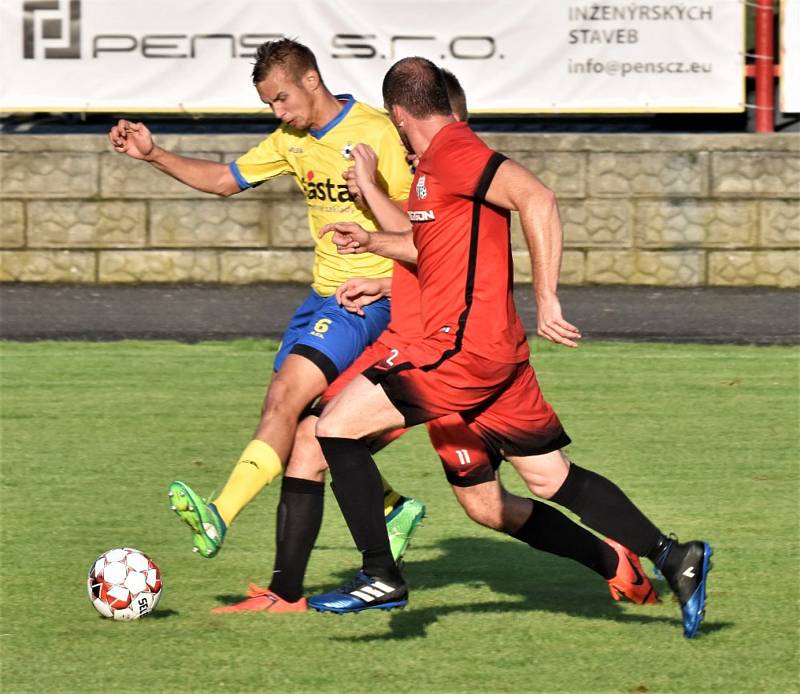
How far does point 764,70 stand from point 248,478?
10.7 m

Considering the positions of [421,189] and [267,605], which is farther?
[267,605]

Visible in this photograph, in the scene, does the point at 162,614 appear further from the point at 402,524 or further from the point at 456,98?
the point at 456,98

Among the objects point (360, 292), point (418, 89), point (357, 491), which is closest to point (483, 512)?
point (357, 491)

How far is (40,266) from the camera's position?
15641 millimetres

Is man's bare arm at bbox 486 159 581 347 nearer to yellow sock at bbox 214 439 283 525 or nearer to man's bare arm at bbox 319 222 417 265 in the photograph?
man's bare arm at bbox 319 222 417 265

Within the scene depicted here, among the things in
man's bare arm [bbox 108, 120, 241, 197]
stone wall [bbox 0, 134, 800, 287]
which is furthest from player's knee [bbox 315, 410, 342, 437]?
stone wall [bbox 0, 134, 800, 287]

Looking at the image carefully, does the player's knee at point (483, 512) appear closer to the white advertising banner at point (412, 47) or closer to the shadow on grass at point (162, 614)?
the shadow on grass at point (162, 614)

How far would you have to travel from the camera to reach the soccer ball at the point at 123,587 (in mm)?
5852

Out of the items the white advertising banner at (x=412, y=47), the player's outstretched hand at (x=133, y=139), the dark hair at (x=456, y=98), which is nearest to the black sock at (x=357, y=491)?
the dark hair at (x=456, y=98)

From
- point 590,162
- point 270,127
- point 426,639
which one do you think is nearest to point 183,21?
point 270,127

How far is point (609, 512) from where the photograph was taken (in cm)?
565

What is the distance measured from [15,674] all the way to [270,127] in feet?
43.7

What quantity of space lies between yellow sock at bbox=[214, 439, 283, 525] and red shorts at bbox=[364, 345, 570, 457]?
78cm

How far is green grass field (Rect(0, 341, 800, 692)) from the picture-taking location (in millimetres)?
5305
